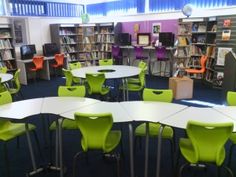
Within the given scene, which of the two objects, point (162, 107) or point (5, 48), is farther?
point (5, 48)

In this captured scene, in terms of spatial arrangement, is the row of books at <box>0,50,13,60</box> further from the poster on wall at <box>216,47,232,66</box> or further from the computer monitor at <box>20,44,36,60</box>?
the poster on wall at <box>216,47,232,66</box>

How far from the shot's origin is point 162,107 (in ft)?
8.72

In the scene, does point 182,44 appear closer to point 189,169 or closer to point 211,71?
point 211,71

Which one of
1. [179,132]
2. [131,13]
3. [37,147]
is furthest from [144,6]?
[37,147]

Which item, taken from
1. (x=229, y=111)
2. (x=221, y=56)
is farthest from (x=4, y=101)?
(x=221, y=56)

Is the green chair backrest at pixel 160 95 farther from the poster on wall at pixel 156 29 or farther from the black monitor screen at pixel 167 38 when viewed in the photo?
Result: the poster on wall at pixel 156 29

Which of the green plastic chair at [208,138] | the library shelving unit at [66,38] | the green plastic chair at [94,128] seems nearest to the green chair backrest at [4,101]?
the green plastic chair at [94,128]

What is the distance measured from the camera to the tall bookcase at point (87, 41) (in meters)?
8.88

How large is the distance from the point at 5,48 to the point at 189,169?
20.7 feet

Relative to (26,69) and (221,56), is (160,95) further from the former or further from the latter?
(26,69)

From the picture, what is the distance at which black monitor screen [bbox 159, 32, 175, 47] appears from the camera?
752 centimetres

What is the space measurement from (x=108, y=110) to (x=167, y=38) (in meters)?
5.52

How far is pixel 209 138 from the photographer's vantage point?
1.97m

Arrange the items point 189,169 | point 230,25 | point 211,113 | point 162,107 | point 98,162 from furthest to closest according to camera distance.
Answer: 1. point 230,25
2. point 98,162
3. point 189,169
4. point 162,107
5. point 211,113
